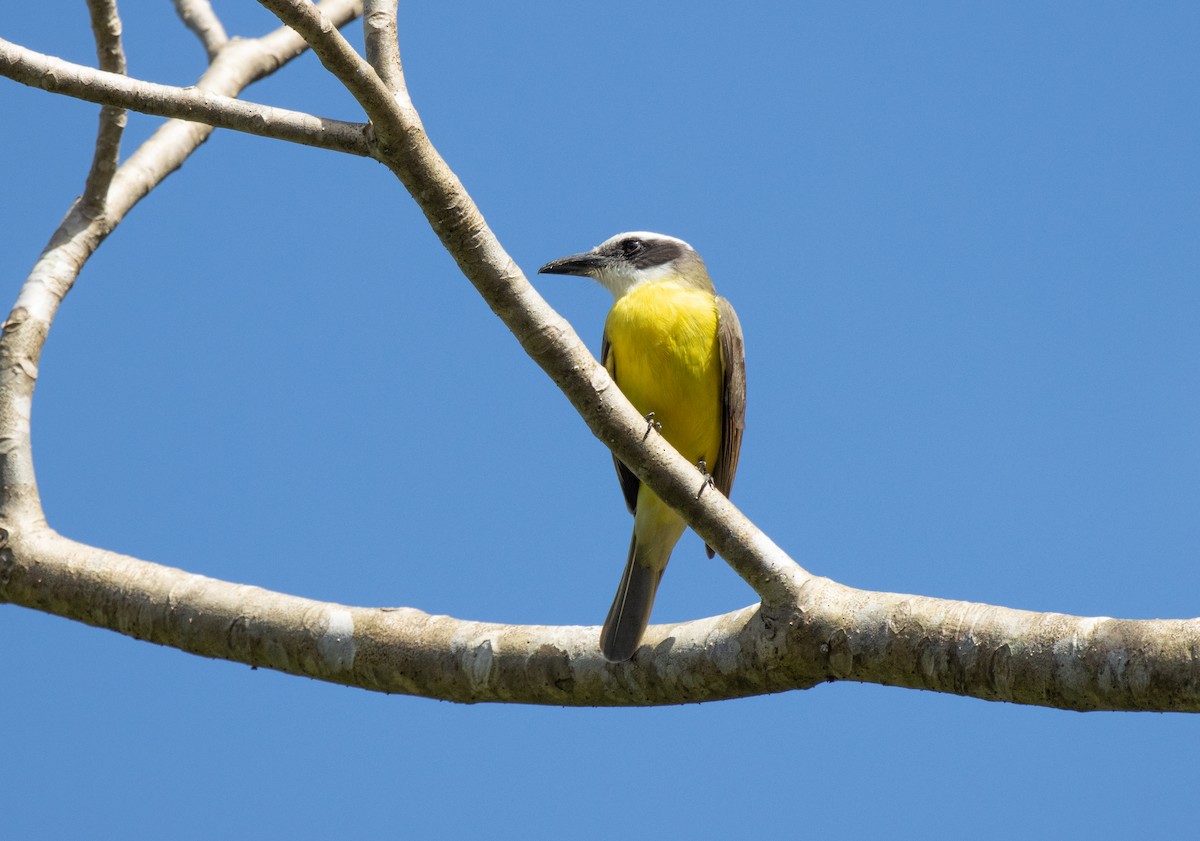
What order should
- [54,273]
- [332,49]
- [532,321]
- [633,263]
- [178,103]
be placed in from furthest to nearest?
[633,263] < [54,273] < [532,321] < [178,103] < [332,49]

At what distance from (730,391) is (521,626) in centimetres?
202

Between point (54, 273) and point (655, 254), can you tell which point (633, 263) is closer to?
point (655, 254)

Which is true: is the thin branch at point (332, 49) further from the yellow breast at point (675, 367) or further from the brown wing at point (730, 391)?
the brown wing at point (730, 391)

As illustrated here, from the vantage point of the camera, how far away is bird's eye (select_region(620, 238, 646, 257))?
259 inches

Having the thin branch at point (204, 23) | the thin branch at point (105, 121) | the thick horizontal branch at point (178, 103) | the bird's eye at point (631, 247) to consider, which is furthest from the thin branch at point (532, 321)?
the thin branch at point (204, 23)

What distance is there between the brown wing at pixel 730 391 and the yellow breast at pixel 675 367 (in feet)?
0.10

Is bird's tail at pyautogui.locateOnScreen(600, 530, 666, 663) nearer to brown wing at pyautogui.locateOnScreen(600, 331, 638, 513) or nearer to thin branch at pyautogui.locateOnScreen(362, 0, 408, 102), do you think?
brown wing at pyautogui.locateOnScreen(600, 331, 638, 513)

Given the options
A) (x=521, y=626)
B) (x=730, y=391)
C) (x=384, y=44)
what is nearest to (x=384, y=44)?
(x=384, y=44)

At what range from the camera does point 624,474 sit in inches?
237

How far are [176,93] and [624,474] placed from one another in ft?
10.4

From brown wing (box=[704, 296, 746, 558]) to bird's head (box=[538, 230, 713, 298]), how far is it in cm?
56

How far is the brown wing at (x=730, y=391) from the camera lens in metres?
5.73

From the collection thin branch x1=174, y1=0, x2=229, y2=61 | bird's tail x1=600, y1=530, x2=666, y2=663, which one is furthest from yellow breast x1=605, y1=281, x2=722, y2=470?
thin branch x1=174, y1=0, x2=229, y2=61

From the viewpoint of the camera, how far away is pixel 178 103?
3383 millimetres
